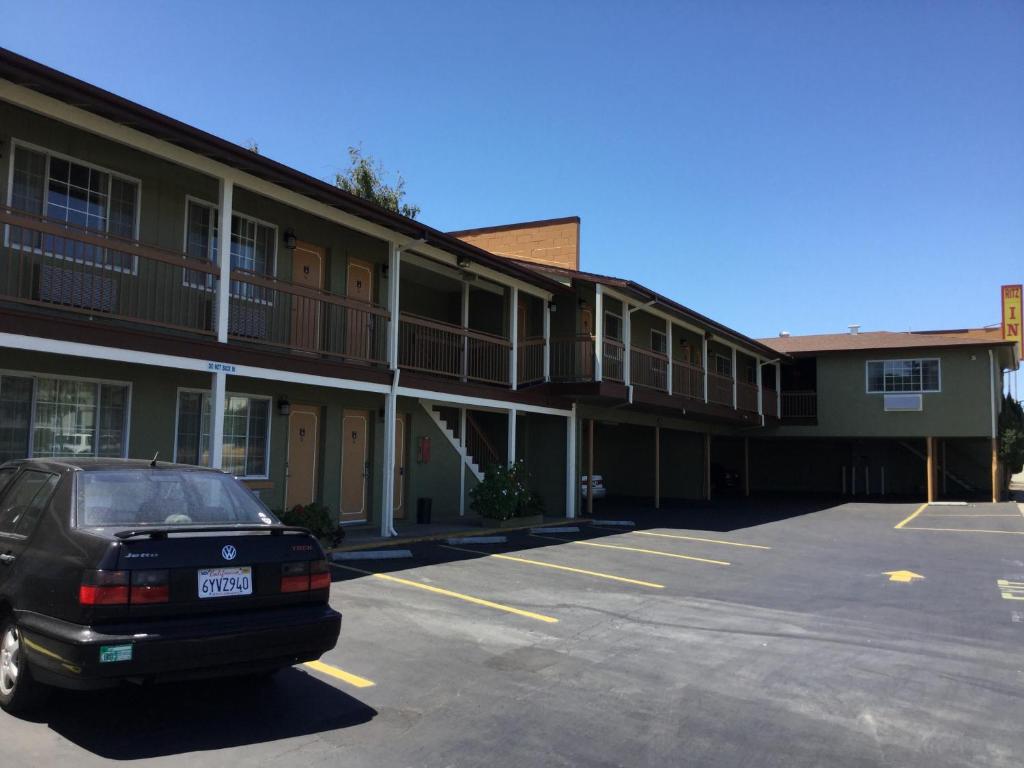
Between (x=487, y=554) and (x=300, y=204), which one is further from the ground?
(x=300, y=204)

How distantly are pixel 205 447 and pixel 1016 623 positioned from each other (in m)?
10.9

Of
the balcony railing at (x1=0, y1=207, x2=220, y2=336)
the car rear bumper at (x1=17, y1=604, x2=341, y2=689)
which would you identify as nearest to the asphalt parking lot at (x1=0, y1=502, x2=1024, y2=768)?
the car rear bumper at (x1=17, y1=604, x2=341, y2=689)

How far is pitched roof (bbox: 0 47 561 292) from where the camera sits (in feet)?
25.9

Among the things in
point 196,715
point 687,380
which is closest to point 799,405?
point 687,380

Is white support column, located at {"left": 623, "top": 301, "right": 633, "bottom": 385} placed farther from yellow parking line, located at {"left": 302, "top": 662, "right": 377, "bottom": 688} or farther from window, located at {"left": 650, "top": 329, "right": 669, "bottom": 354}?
yellow parking line, located at {"left": 302, "top": 662, "right": 377, "bottom": 688}

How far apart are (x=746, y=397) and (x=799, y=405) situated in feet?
13.4

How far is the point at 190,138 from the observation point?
9.38 metres

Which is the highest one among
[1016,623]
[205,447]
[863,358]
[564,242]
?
[564,242]

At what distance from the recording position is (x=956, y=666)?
633cm

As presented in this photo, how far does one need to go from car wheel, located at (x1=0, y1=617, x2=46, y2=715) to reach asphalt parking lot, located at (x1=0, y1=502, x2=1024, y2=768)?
0.11 metres

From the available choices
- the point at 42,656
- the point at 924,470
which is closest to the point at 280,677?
the point at 42,656

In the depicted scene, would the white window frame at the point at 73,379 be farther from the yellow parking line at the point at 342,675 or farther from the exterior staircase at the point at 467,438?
the exterior staircase at the point at 467,438

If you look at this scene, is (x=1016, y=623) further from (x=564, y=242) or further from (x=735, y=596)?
(x=564, y=242)

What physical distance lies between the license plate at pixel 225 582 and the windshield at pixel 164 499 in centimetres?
51
